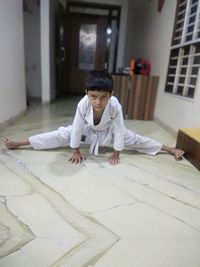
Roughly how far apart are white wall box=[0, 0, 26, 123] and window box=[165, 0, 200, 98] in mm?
1632

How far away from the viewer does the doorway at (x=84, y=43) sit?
429 cm

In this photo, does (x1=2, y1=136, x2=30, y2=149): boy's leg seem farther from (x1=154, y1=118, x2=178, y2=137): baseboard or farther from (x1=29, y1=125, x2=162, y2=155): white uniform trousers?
(x1=154, y1=118, x2=178, y2=137): baseboard

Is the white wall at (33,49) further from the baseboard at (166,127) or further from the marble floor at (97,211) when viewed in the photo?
the marble floor at (97,211)

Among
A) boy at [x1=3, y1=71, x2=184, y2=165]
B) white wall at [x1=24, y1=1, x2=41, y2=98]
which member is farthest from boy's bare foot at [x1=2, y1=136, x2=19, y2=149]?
white wall at [x1=24, y1=1, x2=41, y2=98]

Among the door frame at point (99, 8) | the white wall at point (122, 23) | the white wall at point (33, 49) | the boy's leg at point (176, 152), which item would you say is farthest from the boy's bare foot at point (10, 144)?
the door frame at point (99, 8)

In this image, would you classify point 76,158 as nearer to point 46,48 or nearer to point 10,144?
point 10,144

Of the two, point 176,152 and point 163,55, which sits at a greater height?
point 163,55

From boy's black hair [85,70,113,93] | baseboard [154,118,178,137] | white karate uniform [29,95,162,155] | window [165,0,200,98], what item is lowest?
baseboard [154,118,178,137]

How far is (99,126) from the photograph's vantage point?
138cm

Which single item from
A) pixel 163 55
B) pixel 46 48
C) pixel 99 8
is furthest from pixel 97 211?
pixel 99 8

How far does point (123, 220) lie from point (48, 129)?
1.39 m

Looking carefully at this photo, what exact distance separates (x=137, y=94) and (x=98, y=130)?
53.9 inches

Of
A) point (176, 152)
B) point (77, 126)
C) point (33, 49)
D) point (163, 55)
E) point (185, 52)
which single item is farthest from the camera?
point (33, 49)

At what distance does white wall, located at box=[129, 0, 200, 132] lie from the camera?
1.89 metres
